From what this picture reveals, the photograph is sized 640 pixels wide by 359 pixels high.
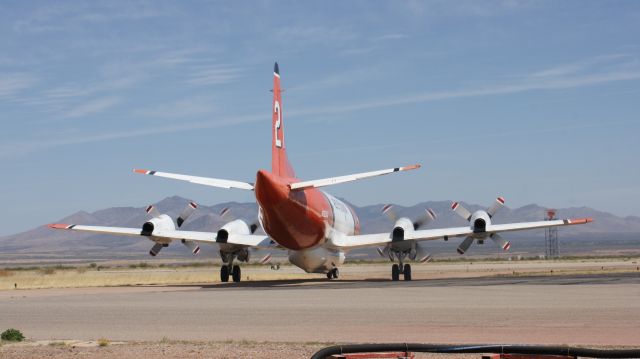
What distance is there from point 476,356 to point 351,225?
36569 millimetres

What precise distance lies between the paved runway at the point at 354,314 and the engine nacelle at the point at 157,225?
24.4 ft

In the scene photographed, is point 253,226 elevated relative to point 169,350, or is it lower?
elevated

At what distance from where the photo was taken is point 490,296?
30.7 m

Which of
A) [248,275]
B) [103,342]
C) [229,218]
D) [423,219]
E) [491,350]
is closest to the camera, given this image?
[491,350]

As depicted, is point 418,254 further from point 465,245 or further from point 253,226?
point 253,226

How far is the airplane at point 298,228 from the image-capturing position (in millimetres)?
38250

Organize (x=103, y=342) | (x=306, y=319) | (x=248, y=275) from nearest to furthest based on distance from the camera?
(x=103, y=342) → (x=306, y=319) → (x=248, y=275)

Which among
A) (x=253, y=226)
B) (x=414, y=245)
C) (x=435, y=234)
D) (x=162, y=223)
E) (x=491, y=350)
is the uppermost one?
(x=253, y=226)

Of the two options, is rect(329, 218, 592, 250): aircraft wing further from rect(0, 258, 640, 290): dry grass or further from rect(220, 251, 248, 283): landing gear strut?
rect(220, 251, 248, 283): landing gear strut

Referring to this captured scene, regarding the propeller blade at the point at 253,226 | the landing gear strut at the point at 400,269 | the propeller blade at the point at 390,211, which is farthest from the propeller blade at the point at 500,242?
the propeller blade at the point at 253,226

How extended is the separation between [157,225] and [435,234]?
1446 cm

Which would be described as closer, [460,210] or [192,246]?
[192,246]

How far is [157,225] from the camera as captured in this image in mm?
45438

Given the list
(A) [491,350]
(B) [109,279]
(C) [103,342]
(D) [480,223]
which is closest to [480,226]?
(D) [480,223]
